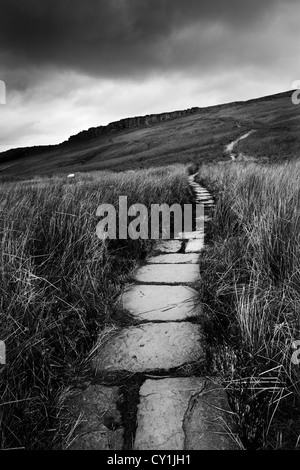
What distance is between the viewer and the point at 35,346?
140cm

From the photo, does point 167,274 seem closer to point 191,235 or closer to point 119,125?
point 191,235

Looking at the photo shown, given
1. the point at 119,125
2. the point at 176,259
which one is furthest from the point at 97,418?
the point at 119,125

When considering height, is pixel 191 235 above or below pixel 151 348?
above

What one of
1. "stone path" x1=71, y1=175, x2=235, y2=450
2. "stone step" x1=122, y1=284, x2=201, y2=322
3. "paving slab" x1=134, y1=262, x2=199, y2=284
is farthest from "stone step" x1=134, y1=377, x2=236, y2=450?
"paving slab" x1=134, y1=262, x2=199, y2=284

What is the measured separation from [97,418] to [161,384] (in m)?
0.33

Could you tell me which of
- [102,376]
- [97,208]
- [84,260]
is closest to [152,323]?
[102,376]

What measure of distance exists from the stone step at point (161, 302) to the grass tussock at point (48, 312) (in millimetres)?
127

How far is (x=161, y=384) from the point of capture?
Result: 1.41m

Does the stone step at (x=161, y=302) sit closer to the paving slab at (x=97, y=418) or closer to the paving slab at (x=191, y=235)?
the paving slab at (x=97, y=418)

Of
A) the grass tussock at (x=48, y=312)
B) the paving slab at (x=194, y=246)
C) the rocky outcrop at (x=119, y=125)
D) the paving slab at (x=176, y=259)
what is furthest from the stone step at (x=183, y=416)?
the rocky outcrop at (x=119, y=125)

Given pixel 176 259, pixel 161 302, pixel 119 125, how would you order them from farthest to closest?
pixel 119 125, pixel 176 259, pixel 161 302
